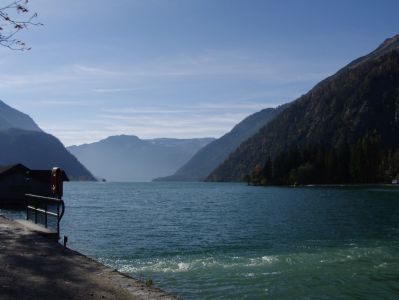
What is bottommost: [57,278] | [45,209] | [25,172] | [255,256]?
[255,256]

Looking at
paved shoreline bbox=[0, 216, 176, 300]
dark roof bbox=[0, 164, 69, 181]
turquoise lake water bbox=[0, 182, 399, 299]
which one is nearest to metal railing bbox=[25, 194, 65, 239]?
paved shoreline bbox=[0, 216, 176, 300]

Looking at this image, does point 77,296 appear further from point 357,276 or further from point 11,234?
point 357,276

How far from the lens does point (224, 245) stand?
36.1 metres

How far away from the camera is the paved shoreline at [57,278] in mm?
11461

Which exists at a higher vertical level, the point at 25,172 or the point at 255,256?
the point at 25,172

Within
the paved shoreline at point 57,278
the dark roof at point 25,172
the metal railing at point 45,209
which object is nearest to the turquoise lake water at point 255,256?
the metal railing at point 45,209

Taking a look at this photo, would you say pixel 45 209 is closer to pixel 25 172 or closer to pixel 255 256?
pixel 255 256

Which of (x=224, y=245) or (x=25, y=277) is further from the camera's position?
(x=224, y=245)

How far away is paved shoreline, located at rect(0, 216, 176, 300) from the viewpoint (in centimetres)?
1146

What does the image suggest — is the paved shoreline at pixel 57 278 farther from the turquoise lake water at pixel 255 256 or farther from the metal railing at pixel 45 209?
the turquoise lake water at pixel 255 256

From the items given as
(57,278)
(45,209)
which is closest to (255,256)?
(45,209)

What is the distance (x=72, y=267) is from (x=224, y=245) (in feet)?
73.2

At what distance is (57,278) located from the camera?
1296 cm

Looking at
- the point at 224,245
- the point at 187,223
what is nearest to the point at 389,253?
the point at 224,245
